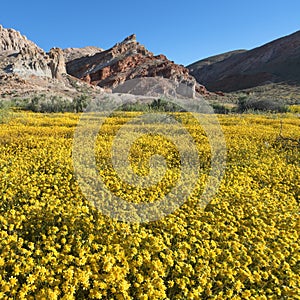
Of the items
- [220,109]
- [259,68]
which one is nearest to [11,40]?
[220,109]

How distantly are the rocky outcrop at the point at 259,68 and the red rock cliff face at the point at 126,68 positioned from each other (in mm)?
26443

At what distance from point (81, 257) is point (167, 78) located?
190ft

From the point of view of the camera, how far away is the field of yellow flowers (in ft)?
9.17

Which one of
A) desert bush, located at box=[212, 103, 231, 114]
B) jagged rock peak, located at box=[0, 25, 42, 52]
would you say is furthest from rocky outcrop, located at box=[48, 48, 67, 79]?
desert bush, located at box=[212, 103, 231, 114]

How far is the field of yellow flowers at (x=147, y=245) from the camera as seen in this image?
9.17 feet

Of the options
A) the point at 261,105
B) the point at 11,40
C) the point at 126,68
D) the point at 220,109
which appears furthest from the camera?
the point at 11,40

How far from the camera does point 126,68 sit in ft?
204

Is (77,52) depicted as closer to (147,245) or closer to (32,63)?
(32,63)

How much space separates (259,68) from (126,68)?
4822 cm

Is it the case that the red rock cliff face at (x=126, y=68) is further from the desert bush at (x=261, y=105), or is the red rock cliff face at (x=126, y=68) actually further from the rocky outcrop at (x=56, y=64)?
the desert bush at (x=261, y=105)

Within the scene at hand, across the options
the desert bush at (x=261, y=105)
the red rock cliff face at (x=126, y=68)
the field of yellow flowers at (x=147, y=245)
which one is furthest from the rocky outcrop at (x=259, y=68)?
the field of yellow flowers at (x=147, y=245)

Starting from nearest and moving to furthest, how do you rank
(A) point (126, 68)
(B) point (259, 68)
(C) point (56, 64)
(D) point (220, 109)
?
(D) point (220, 109) → (C) point (56, 64) → (A) point (126, 68) → (B) point (259, 68)

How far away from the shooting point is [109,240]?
345cm

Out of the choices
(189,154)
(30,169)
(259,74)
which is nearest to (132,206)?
(30,169)
